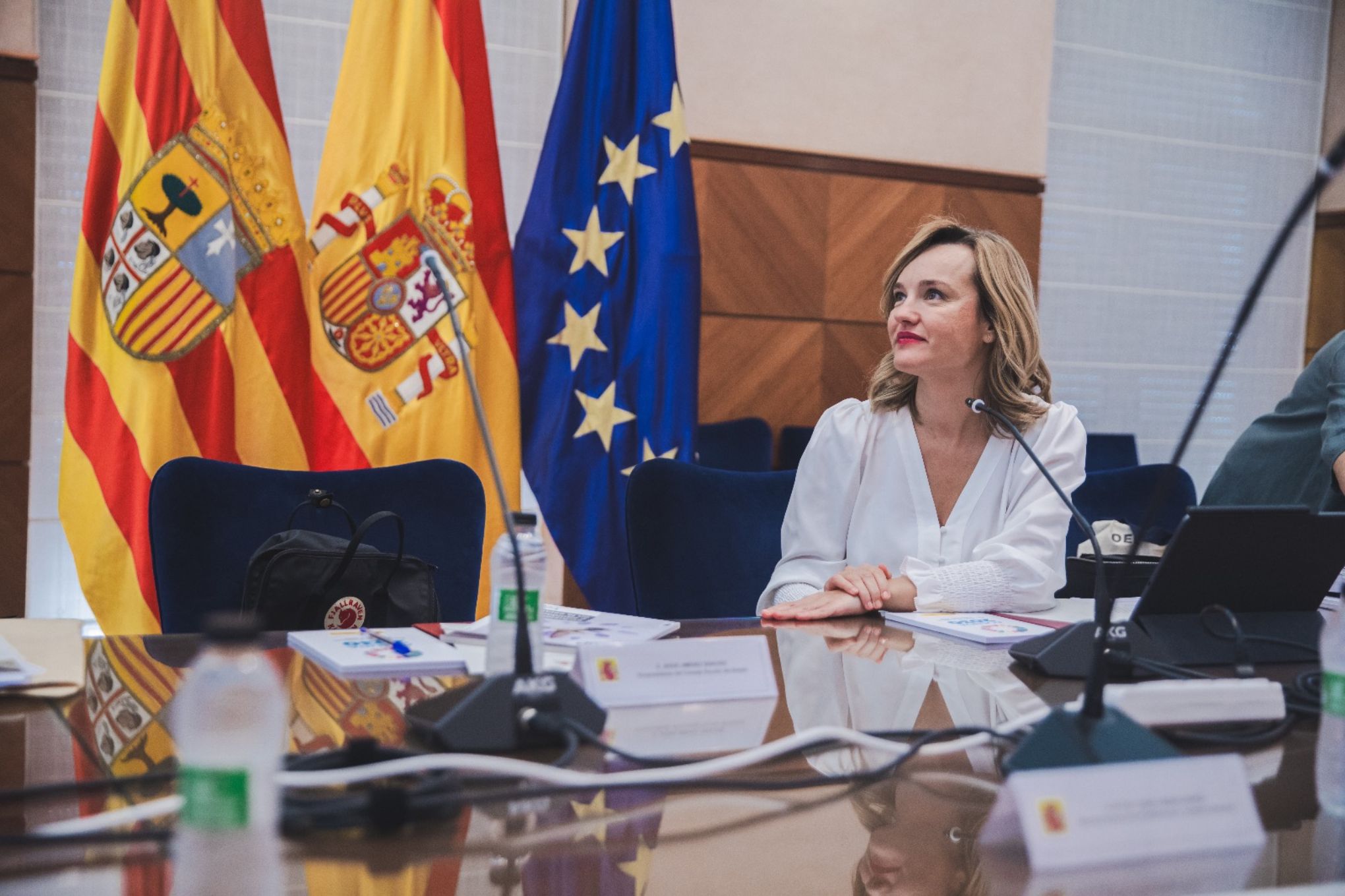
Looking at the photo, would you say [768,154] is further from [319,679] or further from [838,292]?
[319,679]

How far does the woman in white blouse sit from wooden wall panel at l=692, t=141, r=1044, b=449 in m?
2.18

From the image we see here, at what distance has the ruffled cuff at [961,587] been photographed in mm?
1991

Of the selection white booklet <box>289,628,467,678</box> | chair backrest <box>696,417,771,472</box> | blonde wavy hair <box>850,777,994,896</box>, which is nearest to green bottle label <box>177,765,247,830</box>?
blonde wavy hair <box>850,777,994,896</box>

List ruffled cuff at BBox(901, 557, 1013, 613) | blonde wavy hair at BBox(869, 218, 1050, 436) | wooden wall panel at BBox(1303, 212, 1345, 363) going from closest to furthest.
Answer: ruffled cuff at BBox(901, 557, 1013, 613) < blonde wavy hair at BBox(869, 218, 1050, 436) < wooden wall panel at BBox(1303, 212, 1345, 363)

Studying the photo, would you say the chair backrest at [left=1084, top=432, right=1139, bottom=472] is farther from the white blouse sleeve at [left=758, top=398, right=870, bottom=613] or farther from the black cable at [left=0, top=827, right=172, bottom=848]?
the black cable at [left=0, top=827, right=172, bottom=848]

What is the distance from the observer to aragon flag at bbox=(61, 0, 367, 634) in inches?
121

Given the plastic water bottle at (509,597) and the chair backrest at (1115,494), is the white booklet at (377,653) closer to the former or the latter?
the plastic water bottle at (509,597)

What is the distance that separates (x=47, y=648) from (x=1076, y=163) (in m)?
5.42

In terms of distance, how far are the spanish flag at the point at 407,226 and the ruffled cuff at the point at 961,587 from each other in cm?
Answer: 170

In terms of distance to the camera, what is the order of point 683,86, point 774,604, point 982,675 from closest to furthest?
point 982,675
point 774,604
point 683,86

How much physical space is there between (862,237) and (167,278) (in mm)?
2903

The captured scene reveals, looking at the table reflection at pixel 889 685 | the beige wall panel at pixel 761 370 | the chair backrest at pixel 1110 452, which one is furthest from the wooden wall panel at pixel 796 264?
the table reflection at pixel 889 685

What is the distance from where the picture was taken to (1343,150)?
2.66 feet

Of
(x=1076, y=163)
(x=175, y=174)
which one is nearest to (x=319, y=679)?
(x=175, y=174)
